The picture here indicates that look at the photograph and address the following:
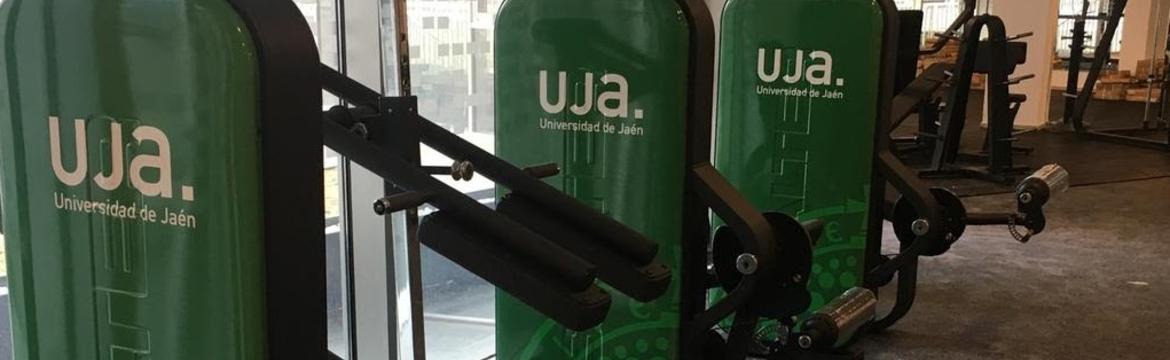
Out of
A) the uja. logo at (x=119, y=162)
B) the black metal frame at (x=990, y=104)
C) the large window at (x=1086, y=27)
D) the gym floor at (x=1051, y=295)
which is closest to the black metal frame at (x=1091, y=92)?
the black metal frame at (x=990, y=104)

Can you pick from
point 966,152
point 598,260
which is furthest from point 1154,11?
point 598,260

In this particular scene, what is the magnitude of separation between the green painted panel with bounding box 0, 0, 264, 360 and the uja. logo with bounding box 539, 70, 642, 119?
1.25 metres

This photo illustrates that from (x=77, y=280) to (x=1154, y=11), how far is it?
41.6 ft

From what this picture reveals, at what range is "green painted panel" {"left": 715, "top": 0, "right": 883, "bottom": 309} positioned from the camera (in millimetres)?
3271

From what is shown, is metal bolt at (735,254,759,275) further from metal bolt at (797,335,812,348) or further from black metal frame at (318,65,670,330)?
black metal frame at (318,65,670,330)

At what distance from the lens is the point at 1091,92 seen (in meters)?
9.12

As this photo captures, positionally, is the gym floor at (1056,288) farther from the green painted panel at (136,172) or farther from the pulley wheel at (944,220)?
the green painted panel at (136,172)

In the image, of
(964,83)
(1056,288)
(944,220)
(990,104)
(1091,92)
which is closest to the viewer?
(944,220)

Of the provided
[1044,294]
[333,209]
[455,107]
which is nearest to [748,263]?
[333,209]

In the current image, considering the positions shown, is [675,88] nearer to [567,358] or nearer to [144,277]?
[567,358]

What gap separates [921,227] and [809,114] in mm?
486

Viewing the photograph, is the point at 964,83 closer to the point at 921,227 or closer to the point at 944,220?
the point at 944,220

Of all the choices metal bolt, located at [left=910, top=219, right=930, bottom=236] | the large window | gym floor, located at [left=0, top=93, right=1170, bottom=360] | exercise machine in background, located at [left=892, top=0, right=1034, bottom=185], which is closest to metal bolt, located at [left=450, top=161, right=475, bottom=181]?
gym floor, located at [left=0, top=93, right=1170, bottom=360]

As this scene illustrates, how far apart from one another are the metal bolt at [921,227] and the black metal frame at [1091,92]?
230 inches
